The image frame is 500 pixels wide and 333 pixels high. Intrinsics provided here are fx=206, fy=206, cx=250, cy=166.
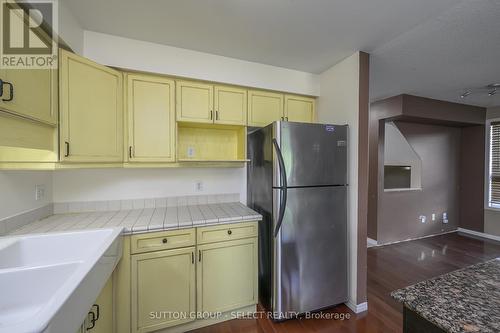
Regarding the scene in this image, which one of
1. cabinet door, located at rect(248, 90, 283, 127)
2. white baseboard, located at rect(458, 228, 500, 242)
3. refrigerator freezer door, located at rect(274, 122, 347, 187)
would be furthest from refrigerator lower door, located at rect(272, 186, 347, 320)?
white baseboard, located at rect(458, 228, 500, 242)

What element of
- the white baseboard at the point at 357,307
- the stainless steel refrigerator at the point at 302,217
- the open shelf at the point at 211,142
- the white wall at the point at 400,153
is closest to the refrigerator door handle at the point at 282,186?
the stainless steel refrigerator at the point at 302,217

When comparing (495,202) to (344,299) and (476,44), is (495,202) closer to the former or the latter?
(476,44)

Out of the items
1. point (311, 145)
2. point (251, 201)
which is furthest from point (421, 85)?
point (251, 201)

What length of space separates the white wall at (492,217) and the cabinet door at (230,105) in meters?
4.87

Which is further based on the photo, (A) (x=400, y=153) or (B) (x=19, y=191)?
(A) (x=400, y=153)

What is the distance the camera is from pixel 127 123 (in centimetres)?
180

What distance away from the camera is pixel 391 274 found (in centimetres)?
259

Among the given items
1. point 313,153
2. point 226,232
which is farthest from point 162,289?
point 313,153

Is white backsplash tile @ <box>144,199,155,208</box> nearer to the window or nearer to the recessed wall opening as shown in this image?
the recessed wall opening

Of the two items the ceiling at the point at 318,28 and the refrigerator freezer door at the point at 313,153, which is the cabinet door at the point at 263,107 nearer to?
the ceiling at the point at 318,28

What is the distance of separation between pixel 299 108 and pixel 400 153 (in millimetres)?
2525

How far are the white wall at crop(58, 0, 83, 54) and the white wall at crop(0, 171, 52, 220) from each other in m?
1.00

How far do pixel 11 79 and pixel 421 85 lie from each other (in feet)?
13.2

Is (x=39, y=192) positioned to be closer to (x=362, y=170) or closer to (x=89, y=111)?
(x=89, y=111)
